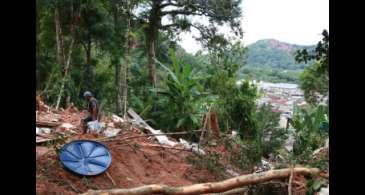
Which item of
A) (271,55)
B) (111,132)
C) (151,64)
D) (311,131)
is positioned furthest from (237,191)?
(271,55)

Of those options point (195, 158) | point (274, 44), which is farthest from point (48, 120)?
point (274, 44)

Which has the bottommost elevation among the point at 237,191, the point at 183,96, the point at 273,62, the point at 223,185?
the point at 237,191

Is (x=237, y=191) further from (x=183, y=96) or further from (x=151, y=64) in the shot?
(x=151, y=64)

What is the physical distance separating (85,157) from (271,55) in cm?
1397

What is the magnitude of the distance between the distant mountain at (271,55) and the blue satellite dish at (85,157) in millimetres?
12232

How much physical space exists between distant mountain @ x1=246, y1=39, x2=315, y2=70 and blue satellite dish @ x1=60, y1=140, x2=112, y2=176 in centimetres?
1223

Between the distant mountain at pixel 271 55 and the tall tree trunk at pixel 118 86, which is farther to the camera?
the distant mountain at pixel 271 55

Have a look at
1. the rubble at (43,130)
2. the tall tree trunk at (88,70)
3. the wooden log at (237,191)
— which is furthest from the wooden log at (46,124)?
the tall tree trunk at (88,70)

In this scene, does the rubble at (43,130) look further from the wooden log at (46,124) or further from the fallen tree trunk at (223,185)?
the fallen tree trunk at (223,185)

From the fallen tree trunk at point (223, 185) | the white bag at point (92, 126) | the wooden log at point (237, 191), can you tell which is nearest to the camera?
the fallen tree trunk at point (223, 185)

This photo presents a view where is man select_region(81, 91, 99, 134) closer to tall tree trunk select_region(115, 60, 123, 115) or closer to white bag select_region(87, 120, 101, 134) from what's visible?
white bag select_region(87, 120, 101, 134)

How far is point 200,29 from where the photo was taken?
408 inches

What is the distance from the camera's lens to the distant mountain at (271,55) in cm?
1667

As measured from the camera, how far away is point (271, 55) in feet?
57.0
